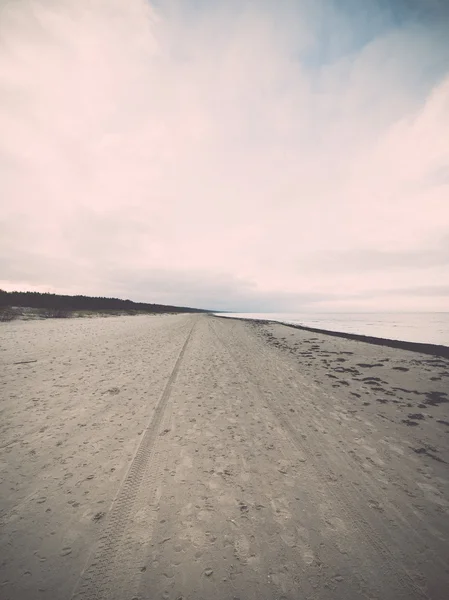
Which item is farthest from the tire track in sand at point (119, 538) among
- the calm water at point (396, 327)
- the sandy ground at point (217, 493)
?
the calm water at point (396, 327)

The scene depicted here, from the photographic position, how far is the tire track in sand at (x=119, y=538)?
238 cm

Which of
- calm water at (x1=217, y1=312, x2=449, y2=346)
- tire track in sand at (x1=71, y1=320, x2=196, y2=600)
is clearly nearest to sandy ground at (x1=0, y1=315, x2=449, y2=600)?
tire track in sand at (x1=71, y1=320, x2=196, y2=600)

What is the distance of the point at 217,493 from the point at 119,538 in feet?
4.42

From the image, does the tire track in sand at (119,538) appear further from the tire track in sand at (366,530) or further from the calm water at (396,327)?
the calm water at (396,327)

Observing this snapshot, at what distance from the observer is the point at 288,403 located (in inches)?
286

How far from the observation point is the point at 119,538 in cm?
291

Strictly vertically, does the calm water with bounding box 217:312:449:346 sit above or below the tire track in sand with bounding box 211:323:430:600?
above

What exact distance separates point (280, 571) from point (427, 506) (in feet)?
8.18

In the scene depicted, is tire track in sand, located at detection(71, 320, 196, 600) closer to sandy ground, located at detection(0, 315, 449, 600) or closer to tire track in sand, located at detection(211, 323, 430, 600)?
sandy ground, located at detection(0, 315, 449, 600)

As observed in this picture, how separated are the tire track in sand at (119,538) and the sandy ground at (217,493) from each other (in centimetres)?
2

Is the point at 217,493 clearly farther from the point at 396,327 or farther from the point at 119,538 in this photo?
the point at 396,327

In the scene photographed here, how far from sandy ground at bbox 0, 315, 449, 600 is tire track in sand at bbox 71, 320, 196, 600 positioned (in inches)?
0.6

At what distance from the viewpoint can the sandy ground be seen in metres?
2.54

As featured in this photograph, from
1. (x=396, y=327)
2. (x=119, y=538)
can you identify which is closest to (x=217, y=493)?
(x=119, y=538)
